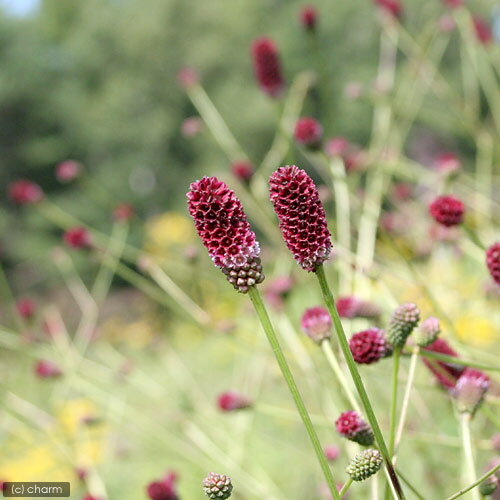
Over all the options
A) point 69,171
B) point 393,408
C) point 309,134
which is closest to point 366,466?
point 393,408

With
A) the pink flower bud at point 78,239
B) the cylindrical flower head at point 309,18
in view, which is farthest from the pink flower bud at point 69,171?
the cylindrical flower head at point 309,18

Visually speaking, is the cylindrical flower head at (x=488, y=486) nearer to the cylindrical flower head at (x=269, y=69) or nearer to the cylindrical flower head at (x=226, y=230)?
the cylindrical flower head at (x=226, y=230)

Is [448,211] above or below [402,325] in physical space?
above

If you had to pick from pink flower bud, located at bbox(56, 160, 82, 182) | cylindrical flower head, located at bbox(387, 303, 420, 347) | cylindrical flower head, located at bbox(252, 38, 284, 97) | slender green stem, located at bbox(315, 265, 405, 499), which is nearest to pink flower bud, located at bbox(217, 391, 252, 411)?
cylindrical flower head, located at bbox(387, 303, 420, 347)

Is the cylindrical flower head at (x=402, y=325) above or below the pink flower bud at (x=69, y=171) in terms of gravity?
below

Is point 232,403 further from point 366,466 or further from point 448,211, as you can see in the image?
point 366,466

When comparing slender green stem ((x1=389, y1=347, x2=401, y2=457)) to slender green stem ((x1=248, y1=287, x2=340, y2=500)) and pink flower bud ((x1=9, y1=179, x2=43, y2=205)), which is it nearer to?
slender green stem ((x1=248, y1=287, x2=340, y2=500))

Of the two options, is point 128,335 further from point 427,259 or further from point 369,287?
point 369,287
